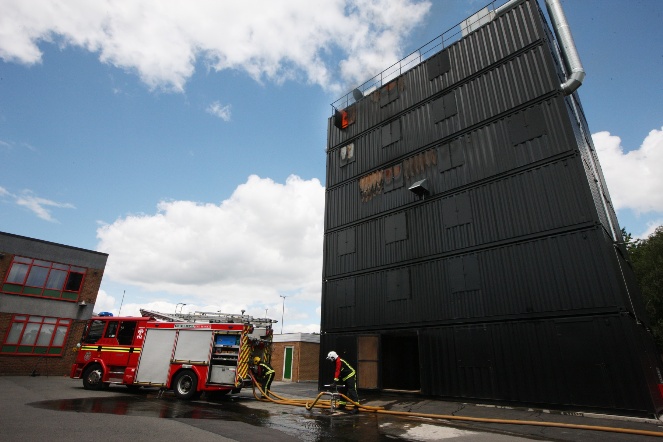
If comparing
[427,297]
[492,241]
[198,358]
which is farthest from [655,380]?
[198,358]

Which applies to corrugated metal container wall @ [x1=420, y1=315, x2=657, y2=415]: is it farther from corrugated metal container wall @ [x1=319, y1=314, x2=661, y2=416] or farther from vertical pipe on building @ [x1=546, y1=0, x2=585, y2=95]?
vertical pipe on building @ [x1=546, y1=0, x2=585, y2=95]

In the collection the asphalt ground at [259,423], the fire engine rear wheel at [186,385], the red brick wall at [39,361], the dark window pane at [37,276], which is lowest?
the asphalt ground at [259,423]

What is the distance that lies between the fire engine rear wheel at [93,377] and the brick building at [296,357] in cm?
1604

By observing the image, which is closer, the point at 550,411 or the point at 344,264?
the point at 550,411

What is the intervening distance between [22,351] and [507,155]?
28260mm

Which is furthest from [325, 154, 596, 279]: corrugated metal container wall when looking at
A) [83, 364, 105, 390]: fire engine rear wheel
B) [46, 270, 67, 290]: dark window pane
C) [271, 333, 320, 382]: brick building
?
[46, 270, 67, 290]: dark window pane

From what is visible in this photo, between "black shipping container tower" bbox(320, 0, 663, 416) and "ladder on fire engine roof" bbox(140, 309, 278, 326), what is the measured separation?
4.74 metres

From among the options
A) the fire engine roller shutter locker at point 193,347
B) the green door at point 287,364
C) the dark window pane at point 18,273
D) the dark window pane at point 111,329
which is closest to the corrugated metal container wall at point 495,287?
the fire engine roller shutter locker at point 193,347

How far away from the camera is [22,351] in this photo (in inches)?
854

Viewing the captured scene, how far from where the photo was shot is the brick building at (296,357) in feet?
95.3

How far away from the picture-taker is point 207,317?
55.6ft

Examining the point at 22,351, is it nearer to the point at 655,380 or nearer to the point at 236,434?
the point at 236,434

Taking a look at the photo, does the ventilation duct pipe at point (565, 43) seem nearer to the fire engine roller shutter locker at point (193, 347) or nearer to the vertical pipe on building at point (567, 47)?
the vertical pipe on building at point (567, 47)

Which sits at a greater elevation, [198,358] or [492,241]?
[492,241]
